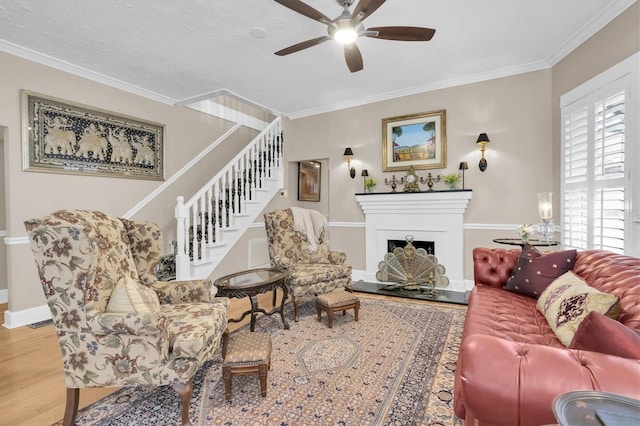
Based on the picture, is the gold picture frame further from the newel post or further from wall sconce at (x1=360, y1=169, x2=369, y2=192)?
the newel post

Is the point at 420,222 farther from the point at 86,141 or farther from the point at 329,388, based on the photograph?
the point at 86,141

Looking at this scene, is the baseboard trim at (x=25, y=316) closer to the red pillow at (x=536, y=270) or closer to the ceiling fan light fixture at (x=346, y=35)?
the ceiling fan light fixture at (x=346, y=35)

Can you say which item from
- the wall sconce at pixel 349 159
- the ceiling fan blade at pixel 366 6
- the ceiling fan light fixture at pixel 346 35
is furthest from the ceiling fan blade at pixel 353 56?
the wall sconce at pixel 349 159

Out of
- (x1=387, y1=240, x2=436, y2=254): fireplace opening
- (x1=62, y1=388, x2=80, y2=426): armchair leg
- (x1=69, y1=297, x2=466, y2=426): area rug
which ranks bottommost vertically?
(x1=69, y1=297, x2=466, y2=426): area rug

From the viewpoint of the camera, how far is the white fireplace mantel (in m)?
4.31

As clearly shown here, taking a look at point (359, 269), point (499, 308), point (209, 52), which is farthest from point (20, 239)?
point (499, 308)

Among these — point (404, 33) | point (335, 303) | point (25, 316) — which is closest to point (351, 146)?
point (404, 33)

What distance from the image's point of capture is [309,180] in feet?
21.5

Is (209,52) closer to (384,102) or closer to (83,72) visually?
(83,72)

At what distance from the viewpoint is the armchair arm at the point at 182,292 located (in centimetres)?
234

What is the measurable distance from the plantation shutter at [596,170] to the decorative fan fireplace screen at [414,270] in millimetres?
1556

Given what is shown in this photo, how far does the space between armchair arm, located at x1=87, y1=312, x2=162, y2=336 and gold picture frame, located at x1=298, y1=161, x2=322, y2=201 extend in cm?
474

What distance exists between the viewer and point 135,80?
4082 millimetres

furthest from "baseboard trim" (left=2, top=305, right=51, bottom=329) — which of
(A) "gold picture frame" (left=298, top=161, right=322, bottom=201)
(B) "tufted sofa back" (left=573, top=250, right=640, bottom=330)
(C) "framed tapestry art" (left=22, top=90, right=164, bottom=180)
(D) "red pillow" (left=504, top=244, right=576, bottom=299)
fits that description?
(B) "tufted sofa back" (left=573, top=250, right=640, bottom=330)
